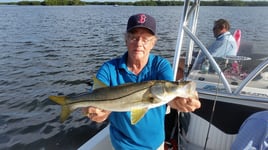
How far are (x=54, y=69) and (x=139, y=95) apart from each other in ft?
34.8

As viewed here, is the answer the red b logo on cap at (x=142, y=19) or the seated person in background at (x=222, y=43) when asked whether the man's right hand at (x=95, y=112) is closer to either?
the red b logo on cap at (x=142, y=19)

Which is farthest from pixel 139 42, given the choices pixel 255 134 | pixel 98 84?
pixel 255 134

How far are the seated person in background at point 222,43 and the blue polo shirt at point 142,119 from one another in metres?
1.48

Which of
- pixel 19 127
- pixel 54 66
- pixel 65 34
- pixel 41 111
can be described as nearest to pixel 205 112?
pixel 19 127

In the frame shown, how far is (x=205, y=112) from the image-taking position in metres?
3.52

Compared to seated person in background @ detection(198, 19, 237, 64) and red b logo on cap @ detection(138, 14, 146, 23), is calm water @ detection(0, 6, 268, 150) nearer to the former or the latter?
seated person in background @ detection(198, 19, 237, 64)

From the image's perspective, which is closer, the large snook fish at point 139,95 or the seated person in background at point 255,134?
the seated person in background at point 255,134

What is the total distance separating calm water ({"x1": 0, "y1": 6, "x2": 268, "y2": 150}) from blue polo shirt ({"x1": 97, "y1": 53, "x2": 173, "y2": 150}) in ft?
5.23

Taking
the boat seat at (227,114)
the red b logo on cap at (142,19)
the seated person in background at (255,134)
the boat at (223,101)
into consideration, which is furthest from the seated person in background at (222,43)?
the seated person in background at (255,134)

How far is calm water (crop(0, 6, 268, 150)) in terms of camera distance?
4.13 metres

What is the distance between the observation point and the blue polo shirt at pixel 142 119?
252 cm

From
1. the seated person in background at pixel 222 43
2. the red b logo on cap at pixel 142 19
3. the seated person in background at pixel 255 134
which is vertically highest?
the red b logo on cap at pixel 142 19

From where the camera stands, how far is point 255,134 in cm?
196

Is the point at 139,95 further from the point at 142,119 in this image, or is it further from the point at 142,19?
the point at 142,19
